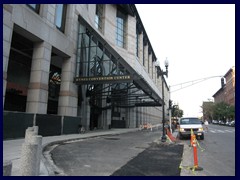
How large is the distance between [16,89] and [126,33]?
2544cm

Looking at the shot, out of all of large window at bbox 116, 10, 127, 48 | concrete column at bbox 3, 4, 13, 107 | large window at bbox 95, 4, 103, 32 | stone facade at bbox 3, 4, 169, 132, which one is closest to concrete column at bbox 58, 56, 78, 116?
stone facade at bbox 3, 4, 169, 132

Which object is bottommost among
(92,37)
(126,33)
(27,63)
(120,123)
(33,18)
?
(120,123)

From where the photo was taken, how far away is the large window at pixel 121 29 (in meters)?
40.8

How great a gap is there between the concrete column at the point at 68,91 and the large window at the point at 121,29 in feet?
61.7

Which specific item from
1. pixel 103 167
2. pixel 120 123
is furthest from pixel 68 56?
pixel 120 123

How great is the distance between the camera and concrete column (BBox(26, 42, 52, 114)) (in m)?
17.8

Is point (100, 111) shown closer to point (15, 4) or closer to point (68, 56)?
point (68, 56)

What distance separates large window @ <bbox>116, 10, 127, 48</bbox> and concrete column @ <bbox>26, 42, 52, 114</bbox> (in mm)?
22787

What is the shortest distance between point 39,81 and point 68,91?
4.30m

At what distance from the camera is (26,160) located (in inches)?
228

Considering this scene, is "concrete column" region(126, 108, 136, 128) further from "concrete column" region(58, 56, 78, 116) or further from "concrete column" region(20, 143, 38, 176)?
"concrete column" region(20, 143, 38, 176)

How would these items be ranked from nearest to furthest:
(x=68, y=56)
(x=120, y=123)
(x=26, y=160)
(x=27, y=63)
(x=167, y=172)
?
(x=26, y=160) → (x=167, y=172) → (x=68, y=56) → (x=27, y=63) → (x=120, y=123)

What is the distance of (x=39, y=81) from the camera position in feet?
58.7

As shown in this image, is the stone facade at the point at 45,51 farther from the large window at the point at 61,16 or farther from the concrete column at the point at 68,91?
the large window at the point at 61,16
